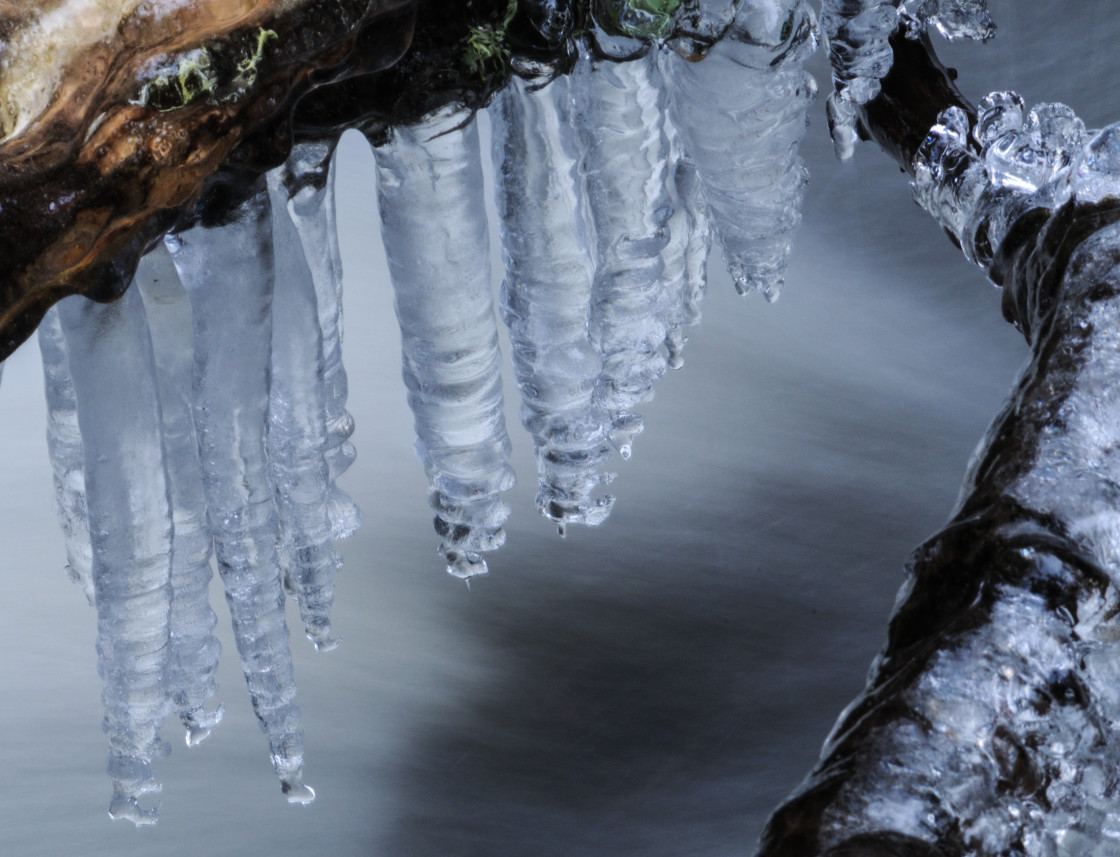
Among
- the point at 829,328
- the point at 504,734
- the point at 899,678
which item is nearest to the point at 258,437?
the point at 899,678

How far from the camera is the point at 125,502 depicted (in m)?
0.30

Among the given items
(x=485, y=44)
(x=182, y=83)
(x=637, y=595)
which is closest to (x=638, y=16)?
(x=485, y=44)

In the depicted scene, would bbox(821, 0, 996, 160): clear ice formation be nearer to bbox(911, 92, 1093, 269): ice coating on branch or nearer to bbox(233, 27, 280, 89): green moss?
bbox(911, 92, 1093, 269): ice coating on branch

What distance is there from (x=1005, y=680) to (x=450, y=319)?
0.65ft

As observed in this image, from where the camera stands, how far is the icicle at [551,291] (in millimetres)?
355

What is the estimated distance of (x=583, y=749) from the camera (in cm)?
83

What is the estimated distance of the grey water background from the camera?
769 mm

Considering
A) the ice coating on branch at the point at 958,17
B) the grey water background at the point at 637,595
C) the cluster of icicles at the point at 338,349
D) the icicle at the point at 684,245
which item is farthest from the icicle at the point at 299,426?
the grey water background at the point at 637,595

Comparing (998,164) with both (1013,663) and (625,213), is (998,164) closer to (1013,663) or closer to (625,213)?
(625,213)

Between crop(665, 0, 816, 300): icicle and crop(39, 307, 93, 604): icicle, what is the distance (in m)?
0.19

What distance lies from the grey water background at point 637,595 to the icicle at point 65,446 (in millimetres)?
376

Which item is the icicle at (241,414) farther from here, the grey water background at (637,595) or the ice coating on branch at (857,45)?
the grey water background at (637,595)

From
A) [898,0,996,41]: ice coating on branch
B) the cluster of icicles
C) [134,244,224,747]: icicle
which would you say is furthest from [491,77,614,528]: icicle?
[898,0,996,41]: ice coating on branch

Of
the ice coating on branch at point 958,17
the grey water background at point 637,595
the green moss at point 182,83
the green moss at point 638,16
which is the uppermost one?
the green moss at point 182,83
